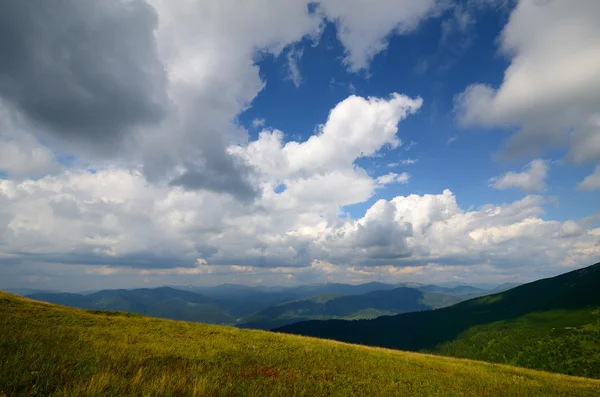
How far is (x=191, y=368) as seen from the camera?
12.7 m

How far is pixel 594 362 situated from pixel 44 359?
282470mm

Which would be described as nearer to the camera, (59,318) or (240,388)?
(240,388)

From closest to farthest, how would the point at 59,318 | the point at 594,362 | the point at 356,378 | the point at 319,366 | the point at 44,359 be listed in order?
1. the point at 44,359
2. the point at 356,378
3. the point at 319,366
4. the point at 59,318
5. the point at 594,362

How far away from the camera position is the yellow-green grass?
7133 millimetres

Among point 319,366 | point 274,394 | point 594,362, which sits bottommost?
point 594,362

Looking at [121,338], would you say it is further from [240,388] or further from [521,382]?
[521,382]

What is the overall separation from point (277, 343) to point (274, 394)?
1824cm

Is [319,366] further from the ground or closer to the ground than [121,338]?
closer to the ground

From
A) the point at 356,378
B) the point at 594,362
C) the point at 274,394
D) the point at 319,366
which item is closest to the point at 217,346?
the point at 319,366

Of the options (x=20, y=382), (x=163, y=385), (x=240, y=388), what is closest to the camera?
(x=20, y=382)

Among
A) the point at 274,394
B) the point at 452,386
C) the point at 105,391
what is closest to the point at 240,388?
the point at 274,394

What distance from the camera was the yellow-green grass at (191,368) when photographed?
713 cm

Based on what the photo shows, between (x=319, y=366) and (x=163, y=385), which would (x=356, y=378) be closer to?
(x=319, y=366)

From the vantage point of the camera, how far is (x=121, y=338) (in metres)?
19.4
